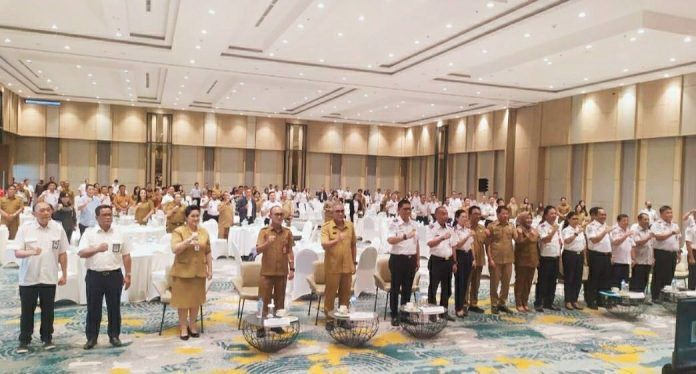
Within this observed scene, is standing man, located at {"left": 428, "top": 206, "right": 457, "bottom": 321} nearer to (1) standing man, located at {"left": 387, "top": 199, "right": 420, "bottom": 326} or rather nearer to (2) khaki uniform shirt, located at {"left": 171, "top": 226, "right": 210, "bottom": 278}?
(1) standing man, located at {"left": 387, "top": 199, "right": 420, "bottom": 326}

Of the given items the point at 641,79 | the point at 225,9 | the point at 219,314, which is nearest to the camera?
the point at 219,314

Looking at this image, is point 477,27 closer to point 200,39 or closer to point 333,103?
point 200,39

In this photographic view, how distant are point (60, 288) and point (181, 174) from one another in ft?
65.4

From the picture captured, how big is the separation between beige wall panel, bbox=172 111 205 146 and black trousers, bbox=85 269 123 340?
21426 millimetres

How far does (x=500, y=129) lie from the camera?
71.7 feet

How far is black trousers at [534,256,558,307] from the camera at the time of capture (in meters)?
7.26

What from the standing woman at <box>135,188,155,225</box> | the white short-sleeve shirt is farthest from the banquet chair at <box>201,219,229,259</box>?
the white short-sleeve shirt

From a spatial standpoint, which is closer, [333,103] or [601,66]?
[601,66]

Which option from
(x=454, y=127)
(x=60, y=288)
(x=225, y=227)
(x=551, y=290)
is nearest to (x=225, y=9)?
(x=225, y=227)

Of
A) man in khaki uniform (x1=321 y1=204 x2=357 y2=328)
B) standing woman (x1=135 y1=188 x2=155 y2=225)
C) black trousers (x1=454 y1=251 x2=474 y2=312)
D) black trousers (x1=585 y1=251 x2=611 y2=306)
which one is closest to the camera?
man in khaki uniform (x1=321 y1=204 x2=357 y2=328)

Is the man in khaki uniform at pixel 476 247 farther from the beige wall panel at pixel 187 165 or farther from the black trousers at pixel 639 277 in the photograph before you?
the beige wall panel at pixel 187 165

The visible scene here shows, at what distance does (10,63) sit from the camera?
1533cm

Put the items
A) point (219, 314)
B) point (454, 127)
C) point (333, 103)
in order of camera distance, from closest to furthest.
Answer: point (219, 314) < point (333, 103) < point (454, 127)

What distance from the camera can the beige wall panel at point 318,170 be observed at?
28.3 m
